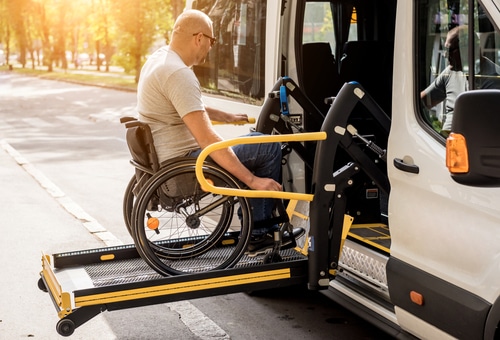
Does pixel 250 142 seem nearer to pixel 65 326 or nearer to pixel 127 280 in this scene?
pixel 127 280

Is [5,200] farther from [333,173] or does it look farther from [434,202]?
[434,202]

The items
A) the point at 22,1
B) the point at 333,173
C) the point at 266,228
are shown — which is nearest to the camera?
the point at 333,173

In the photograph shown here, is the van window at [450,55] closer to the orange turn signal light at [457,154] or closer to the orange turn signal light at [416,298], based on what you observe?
the orange turn signal light at [457,154]

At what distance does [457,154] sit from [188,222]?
2258 millimetres

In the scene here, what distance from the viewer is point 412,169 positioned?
3.84 m

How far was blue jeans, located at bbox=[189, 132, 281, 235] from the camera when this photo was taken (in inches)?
188

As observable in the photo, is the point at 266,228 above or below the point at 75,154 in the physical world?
above

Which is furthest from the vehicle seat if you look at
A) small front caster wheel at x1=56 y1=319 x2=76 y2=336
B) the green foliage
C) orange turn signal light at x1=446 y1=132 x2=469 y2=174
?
the green foliage

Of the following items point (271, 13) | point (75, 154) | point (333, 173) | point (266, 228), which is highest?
point (271, 13)

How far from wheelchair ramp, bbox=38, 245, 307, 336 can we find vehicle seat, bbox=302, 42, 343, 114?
1.71 metres

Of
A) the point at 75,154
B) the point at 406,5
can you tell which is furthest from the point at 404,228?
the point at 75,154

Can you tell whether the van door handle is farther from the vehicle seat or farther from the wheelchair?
the vehicle seat

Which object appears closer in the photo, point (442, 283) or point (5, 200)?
point (442, 283)

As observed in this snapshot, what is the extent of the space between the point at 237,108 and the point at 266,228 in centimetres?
161
